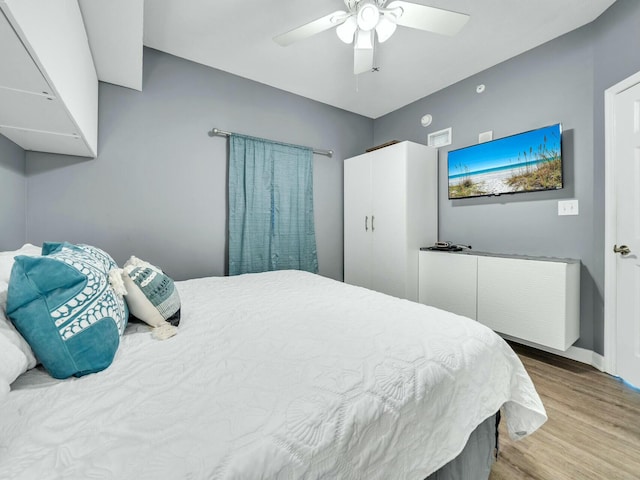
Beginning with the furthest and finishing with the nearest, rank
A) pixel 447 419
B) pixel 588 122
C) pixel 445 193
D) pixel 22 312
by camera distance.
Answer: pixel 445 193 < pixel 588 122 < pixel 447 419 < pixel 22 312

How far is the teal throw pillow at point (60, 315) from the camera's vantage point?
0.77 metres

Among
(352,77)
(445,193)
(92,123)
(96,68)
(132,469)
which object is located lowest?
(132,469)

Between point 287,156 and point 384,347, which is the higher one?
point 287,156

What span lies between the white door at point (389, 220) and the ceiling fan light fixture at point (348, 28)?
4.61 ft

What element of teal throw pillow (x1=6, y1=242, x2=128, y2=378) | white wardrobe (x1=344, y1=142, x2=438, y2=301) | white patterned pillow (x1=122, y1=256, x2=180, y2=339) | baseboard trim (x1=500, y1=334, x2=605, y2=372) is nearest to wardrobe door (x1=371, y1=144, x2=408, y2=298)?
white wardrobe (x1=344, y1=142, x2=438, y2=301)

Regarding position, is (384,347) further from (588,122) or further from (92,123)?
(588,122)

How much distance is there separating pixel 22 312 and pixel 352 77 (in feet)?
10.1

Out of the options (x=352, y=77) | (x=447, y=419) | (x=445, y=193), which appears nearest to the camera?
(x=447, y=419)

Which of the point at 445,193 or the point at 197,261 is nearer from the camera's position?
the point at 197,261

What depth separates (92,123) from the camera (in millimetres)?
1998

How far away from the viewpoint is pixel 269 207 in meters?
3.03

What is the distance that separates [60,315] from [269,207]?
2.32m

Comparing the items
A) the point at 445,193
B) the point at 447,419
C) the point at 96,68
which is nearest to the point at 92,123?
the point at 96,68

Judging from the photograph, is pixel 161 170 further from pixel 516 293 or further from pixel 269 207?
pixel 516 293
